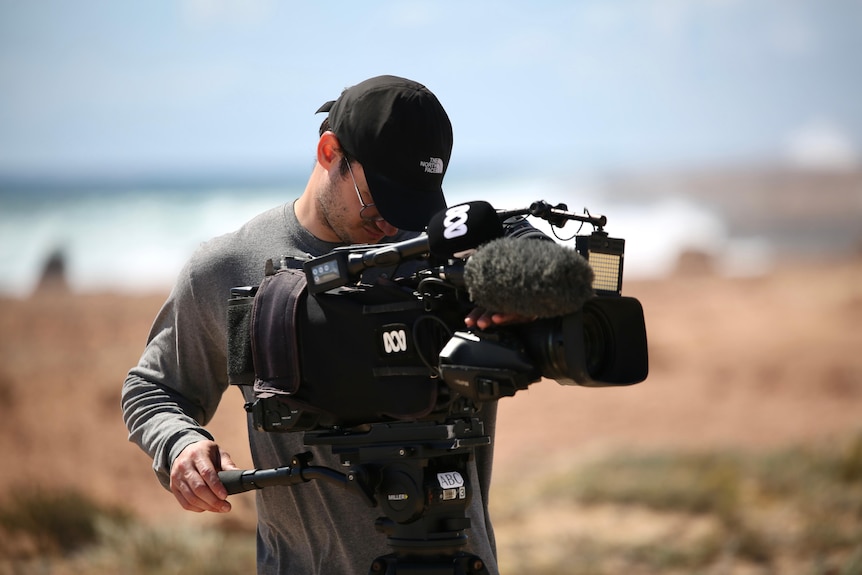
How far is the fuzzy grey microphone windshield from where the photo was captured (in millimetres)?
1695

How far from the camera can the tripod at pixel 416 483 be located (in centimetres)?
201

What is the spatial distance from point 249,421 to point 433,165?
0.87 m

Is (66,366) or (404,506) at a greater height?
(404,506)

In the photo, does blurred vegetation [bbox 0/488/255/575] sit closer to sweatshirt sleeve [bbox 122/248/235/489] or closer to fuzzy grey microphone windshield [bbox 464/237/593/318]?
sweatshirt sleeve [bbox 122/248/235/489]

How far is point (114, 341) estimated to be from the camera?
1530 cm

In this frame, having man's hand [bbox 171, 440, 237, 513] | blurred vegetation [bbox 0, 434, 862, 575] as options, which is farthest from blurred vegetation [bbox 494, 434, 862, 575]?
man's hand [bbox 171, 440, 237, 513]

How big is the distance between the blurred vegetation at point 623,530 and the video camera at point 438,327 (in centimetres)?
382

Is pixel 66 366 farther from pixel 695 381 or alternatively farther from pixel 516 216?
pixel 516 216

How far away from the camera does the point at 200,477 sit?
7.42 feet

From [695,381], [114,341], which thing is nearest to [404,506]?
[695,381]

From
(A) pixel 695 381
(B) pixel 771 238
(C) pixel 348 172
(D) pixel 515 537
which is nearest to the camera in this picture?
(C) pixel 348 172

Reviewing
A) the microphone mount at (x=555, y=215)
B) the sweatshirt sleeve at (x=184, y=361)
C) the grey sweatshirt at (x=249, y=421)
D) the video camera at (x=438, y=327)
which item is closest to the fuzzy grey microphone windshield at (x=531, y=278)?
the video camera at (x=438, y=327)

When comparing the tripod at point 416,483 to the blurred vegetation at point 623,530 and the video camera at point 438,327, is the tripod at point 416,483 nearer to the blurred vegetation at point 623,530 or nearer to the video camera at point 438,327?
the video camera at point 438,327

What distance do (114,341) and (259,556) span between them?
13.4 metres
